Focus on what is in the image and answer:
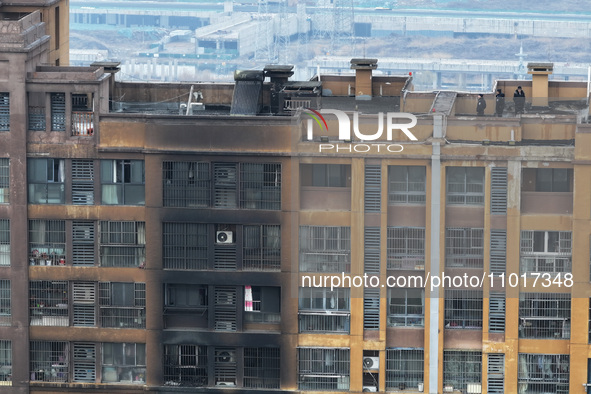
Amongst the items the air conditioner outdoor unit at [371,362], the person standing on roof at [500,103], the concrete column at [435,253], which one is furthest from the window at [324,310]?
the person standing on roof at [500,103]

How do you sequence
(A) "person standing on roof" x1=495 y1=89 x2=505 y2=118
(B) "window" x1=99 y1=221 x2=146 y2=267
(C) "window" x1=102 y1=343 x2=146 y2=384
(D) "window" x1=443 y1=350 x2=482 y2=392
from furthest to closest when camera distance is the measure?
(A) "person standing on roof" x1=495 y1=89 x2=505 y2=118 < (C) "window" x1=102 y1=343 x2=146 y2=384 < (B) "window" x1=99 y1=221 x2=146 y2=267 < (D) "window" x1=443 y1=350 x2=482 y2=392

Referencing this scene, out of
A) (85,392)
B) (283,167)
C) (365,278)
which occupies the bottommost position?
(85,392)

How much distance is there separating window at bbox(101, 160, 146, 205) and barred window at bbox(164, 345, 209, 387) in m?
5.73

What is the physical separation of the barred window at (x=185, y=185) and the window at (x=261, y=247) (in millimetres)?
Result: 2013

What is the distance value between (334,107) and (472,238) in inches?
358

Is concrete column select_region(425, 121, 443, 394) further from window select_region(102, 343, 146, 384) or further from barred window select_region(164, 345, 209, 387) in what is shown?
window select_region(102, 343, 146, 384)

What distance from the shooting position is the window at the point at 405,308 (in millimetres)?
59375

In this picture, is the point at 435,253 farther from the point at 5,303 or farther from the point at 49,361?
the point at 5,303

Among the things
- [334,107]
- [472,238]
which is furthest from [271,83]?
[472,238]

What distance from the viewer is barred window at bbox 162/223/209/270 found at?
59.5 m

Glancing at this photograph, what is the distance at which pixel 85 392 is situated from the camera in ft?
198

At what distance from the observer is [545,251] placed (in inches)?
2308

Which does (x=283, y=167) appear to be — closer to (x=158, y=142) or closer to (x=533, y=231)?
(x=158, y=142)

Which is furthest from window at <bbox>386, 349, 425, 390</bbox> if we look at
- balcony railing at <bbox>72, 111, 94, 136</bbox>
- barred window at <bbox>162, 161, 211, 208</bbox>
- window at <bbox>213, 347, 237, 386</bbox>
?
balcony railing at <bbox>72, 111, 94, 136</bbox>
